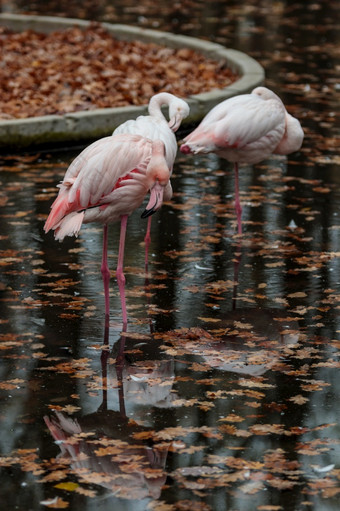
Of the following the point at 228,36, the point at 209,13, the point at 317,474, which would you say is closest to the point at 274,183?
the point at 317,474

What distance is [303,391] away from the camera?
18.1 feet

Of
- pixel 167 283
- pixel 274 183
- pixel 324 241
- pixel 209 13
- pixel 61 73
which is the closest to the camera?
pixel 167 283

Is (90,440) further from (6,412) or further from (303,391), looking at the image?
(303,391)

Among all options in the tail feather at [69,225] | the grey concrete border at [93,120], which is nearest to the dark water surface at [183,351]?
the grey concrete border at [93,120]

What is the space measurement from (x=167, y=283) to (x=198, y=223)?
154 centimetres

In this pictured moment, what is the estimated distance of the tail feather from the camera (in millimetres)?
6393

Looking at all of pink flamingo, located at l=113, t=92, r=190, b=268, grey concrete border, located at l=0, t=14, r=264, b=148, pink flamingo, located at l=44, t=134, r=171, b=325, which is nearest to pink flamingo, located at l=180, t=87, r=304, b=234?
pink flamingo, located at l=113, t=92, r=190, b=268

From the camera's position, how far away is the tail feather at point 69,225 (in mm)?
6393

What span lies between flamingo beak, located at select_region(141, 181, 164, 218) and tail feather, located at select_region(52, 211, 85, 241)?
0.48m

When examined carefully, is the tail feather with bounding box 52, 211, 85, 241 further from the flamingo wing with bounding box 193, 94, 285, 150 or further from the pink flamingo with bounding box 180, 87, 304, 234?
the flamingo wing with bounding box 193, 94, 285, 150

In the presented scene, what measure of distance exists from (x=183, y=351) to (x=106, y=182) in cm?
116

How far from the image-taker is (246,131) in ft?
26.8

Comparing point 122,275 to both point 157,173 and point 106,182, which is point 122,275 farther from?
point 157,173

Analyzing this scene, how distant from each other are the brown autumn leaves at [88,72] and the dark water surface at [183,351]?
5.10 feet
